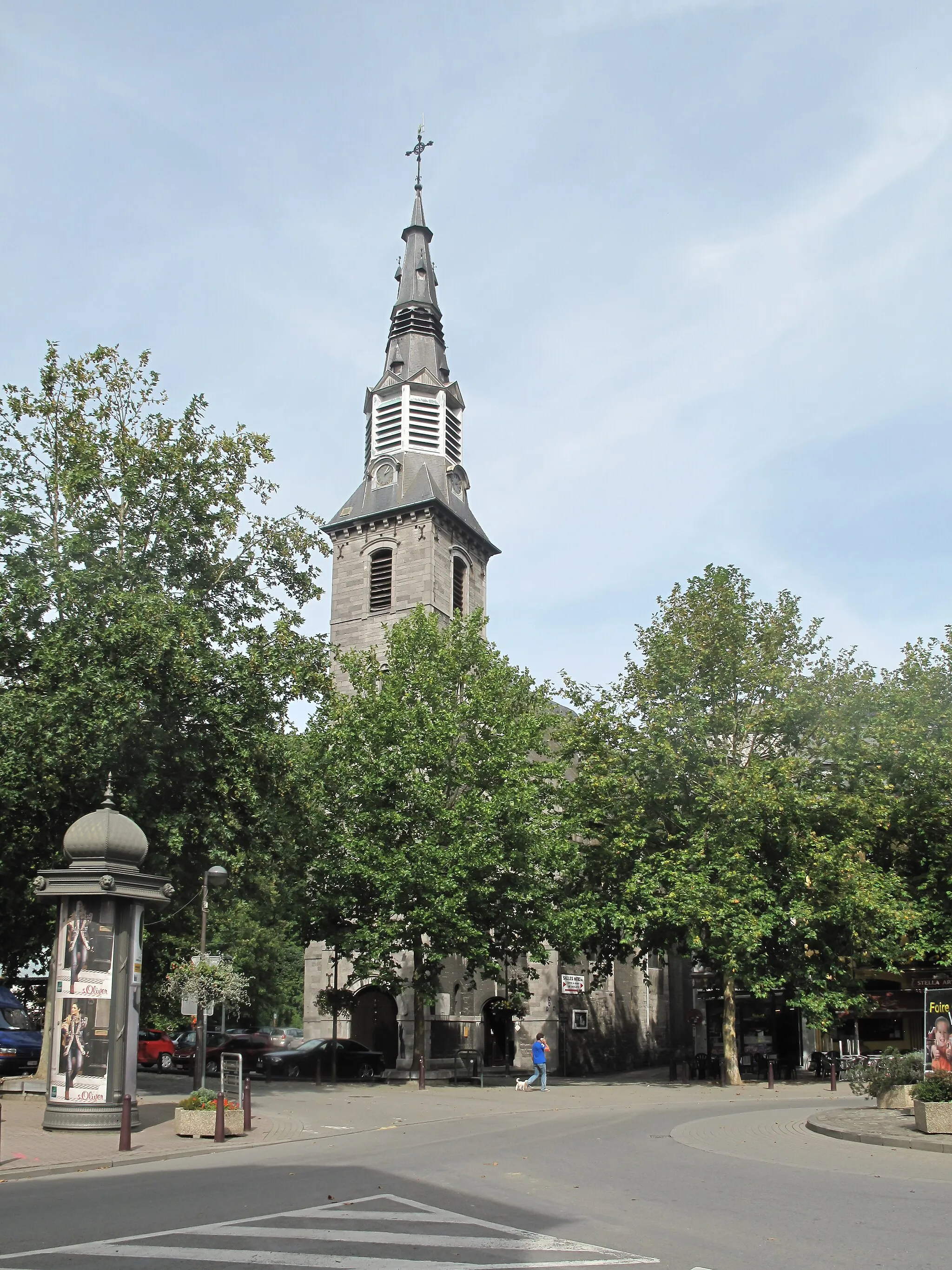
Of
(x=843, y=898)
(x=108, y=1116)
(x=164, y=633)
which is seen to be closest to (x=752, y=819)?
(x=843, y=898)

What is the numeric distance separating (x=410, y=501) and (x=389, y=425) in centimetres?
665

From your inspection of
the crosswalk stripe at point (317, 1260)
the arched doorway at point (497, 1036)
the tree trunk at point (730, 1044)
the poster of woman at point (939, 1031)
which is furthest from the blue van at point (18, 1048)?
the crosswalk stripe at point (317, 1260)

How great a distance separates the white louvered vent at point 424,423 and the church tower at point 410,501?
0.05 metres

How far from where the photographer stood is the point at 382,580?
164ft

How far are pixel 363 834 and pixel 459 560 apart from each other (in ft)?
78.2

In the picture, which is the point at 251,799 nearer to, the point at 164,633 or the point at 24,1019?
the point at 164,633

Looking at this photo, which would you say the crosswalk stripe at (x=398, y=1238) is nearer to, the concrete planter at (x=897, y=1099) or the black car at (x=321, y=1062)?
the concrete planter at (x=897, y=1099)

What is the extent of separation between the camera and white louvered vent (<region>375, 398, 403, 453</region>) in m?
54.2

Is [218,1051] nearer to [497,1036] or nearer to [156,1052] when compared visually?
[156,1052]

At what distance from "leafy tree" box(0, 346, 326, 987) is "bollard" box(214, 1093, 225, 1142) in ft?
23.8

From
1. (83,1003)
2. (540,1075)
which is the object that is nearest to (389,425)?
(540,1075)

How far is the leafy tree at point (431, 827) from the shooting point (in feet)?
93.3

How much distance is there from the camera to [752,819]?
28797mm

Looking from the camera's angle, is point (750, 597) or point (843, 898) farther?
point (750, 597)
